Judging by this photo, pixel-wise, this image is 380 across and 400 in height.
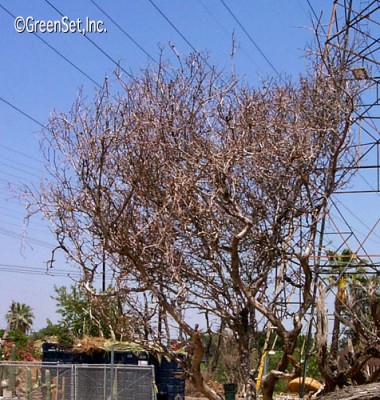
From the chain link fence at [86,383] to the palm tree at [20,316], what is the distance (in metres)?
42.8

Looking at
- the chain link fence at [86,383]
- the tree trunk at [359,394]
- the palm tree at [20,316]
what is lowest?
the tree trunk at [359,394]

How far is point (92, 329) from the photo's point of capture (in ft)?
76.1

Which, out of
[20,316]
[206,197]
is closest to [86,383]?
[206,197]

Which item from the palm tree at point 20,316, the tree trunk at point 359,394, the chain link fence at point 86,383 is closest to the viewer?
the tree trunk at point 359,394

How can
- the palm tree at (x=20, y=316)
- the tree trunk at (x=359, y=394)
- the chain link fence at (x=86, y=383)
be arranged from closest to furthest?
the tree trunk at (x=359, y=394), the chain link fence at (x=86, y=383), the palm tree at (x=20, y=316)

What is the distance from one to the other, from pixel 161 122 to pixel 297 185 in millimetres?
2150

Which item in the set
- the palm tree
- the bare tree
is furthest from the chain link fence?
the palm tree

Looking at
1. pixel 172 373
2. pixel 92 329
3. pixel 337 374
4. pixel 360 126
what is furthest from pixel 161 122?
pixel 92 329

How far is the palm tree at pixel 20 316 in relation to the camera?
60.7m

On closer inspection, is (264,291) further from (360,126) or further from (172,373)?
(172,373)

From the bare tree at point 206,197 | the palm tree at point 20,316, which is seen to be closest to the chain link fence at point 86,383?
the bare tree at point 206,197

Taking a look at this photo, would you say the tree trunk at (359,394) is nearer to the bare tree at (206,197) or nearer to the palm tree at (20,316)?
the bare tree at (206,197)

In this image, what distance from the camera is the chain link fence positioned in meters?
17.1

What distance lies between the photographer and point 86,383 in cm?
1775
